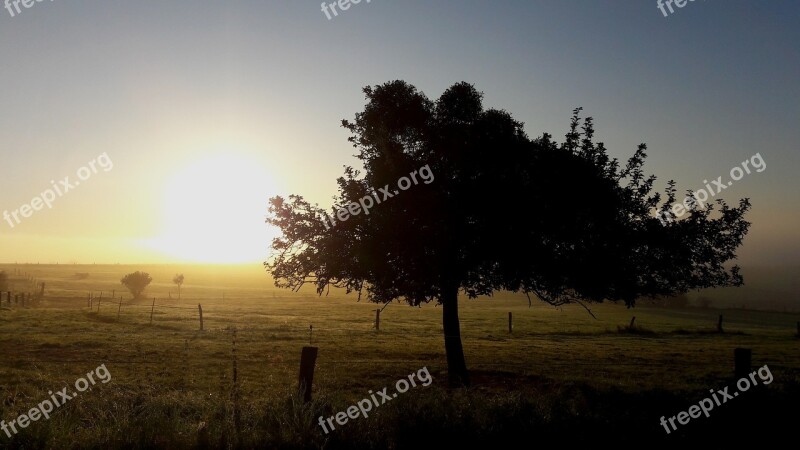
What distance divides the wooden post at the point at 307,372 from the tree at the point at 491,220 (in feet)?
28.7

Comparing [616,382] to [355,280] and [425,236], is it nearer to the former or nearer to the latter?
[425,236]

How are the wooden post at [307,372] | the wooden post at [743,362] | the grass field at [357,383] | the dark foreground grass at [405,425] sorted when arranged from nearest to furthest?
the dark foreground grass at [405,425] < the grass field at [357,383] < the wooden post at [307,372] < the wooden post at [743,362]

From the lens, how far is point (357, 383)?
74.3ft

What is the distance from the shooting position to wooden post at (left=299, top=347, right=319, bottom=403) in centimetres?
1145

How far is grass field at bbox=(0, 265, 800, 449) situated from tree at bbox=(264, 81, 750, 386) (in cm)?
438

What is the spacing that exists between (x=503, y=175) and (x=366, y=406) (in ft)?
36.7

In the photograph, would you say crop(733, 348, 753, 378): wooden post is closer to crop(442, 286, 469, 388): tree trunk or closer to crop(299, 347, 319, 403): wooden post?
crop(442, 286, 469, 388): tree trunk

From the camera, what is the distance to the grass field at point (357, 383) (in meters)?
9.78

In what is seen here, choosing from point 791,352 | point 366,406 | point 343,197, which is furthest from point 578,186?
point 791,352

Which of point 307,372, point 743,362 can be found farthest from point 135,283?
point 743,362

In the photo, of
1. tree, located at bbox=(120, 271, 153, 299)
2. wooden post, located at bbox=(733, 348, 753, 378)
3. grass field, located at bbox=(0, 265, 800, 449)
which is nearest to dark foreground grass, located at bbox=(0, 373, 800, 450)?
grass field, located at bbox=(0, 265, 800, 449)

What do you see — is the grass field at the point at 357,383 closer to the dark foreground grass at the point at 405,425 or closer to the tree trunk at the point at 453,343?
the dark foreground grass at the point at 405,425

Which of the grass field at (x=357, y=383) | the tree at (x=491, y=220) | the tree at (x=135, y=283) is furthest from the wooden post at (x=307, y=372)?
the tree at (x=135, y=283)

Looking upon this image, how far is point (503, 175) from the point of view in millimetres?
19781
